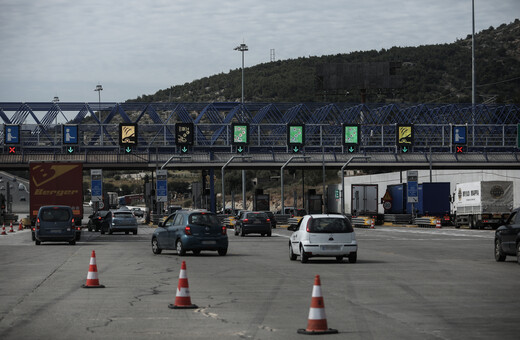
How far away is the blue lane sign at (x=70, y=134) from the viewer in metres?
71.2

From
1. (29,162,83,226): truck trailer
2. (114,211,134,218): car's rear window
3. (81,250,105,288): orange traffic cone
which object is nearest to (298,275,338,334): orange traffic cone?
(81,250,105,288): orange traffic cone

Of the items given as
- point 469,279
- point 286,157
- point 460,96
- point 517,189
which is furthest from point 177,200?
point 469,279

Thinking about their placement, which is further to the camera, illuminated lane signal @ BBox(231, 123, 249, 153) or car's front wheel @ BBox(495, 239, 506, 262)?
illuminated lane signal @ BBox(231, 123, 249, 153)

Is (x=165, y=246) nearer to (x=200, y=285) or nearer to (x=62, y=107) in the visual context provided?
(x=200, y=285)

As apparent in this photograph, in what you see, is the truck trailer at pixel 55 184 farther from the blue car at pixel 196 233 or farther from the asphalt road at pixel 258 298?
the asphalt road at pixel 258 298

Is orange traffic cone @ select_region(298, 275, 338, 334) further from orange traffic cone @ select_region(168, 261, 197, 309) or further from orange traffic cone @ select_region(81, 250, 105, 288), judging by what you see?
orange traffic cone @ select_region(81, 250, 105, 288)

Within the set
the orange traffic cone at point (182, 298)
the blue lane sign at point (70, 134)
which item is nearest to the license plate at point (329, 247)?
the orange traffic cone at point (182, 298)

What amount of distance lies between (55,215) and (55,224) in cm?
54

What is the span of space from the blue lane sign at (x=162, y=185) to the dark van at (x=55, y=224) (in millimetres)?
33667

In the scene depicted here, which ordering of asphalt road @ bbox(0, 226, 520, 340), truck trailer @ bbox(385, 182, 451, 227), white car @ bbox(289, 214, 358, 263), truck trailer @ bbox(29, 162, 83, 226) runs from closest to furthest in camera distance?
asphalt road @ bbox(0, 226, 520, 340)
white car @ bbox(289, 214, 358, 263)
truck trailer @ bbox(29, 162, 83, 226)
truck trailer @ bbox(385, 182, 451, 227)

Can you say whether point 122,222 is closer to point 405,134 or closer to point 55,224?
point 55,224

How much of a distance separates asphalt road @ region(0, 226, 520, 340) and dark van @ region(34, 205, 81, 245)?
31.8 feet

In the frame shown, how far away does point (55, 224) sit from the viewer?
129 feet

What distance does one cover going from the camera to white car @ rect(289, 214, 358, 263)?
87.9ft
